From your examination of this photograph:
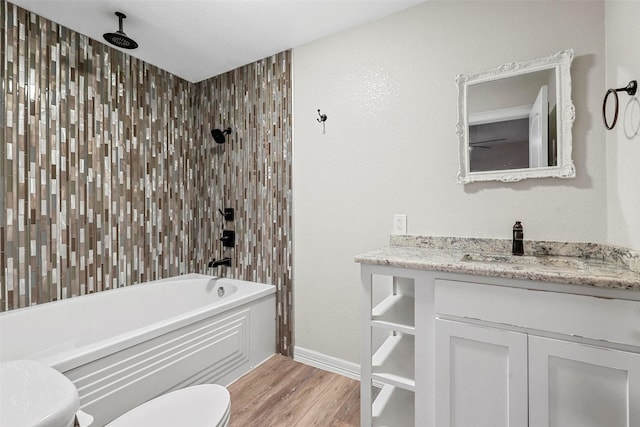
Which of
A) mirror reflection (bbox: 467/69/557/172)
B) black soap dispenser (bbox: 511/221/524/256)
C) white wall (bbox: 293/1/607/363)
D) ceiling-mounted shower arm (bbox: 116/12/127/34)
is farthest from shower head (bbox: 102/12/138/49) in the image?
black soap dispenser (bbox: 511/221/524/256)

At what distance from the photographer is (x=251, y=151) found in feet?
8.33

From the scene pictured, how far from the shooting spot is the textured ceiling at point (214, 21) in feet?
5.95

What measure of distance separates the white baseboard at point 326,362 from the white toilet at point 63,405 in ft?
3.55

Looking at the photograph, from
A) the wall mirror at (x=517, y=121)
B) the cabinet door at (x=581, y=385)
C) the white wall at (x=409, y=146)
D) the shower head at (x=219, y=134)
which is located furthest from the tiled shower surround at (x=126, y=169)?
the cabinet door at (x=581, y=385)

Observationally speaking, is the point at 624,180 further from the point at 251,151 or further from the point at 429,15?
the point at 251,151

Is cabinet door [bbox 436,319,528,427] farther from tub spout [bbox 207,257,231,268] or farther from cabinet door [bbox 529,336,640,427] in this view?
tub spout [bbox 207,257,231,268]

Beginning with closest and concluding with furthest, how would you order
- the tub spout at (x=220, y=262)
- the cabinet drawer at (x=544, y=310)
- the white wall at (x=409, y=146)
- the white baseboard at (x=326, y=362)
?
the cabinet drawer at (x=544, y=310) < the white wall at (x=409, y=146) < the white baseboard at (x=326, y=362) < the tub spout at (x=220, y=262)

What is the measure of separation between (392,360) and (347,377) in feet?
2.03

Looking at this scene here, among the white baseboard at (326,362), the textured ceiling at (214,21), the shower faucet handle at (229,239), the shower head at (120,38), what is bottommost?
the white baseboard at (326,362)

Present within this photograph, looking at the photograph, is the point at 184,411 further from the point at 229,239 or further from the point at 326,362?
the point at 229,239

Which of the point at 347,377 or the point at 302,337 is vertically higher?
the point at 302,337

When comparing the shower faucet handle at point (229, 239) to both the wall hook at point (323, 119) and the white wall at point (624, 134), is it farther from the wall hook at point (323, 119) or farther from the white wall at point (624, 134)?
the white wall at point (624, 134)

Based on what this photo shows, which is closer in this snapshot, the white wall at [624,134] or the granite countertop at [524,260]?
the granite countertop at [524,260]

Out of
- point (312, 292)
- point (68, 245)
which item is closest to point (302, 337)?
point (312, 292)
